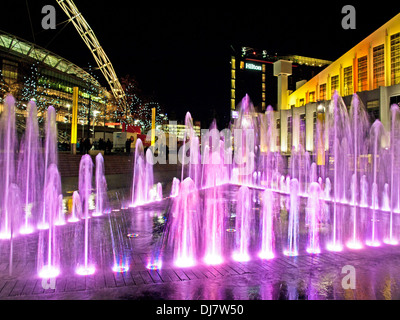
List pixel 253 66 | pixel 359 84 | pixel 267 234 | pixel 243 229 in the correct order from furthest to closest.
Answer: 1. pixel 253 66
2. pixel 359 84
3. pixel 243 229
4. pixel 267 234

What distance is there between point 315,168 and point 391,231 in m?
27.8

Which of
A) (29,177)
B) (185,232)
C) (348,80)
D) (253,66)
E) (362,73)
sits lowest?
(185,232)

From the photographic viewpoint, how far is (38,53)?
62.8 m

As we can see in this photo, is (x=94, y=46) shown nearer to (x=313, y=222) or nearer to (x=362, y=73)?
(x=362, y=73)

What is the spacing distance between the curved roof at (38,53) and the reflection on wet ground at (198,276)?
54.6m

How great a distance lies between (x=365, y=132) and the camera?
3328cm

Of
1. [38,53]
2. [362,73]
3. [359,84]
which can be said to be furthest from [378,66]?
[38,53]

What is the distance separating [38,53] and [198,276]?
7074 cm

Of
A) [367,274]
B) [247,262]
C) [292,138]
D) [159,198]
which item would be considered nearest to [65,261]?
[247,262]

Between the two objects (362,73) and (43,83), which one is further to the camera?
(43,83)

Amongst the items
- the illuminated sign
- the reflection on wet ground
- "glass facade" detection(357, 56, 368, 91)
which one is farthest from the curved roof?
the reflection on wet ground

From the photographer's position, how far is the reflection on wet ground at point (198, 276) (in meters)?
3.72

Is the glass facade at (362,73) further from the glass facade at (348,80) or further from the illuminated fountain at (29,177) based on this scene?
the illuminated fountain at (29,177)

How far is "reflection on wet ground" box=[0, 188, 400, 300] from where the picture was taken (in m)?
3.72
